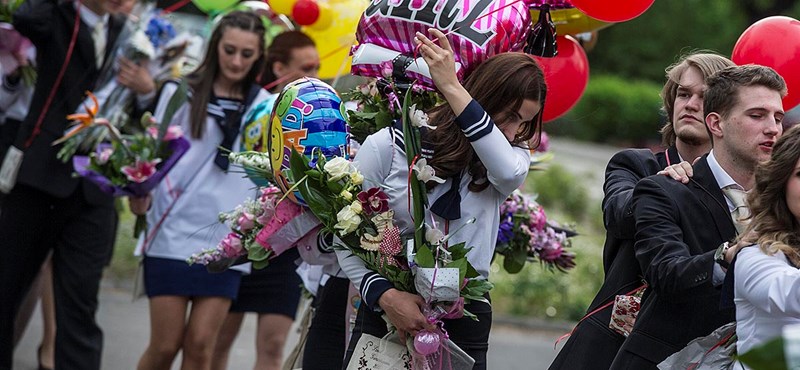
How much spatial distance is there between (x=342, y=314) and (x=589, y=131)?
2063 centimetres

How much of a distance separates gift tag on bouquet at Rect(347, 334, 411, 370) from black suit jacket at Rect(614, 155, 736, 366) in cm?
69

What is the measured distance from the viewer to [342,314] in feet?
15.5

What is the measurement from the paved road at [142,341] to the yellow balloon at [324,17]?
291 cm

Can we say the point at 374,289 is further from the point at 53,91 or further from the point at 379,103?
the point at 53,91

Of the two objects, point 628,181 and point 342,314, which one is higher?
point 628,181

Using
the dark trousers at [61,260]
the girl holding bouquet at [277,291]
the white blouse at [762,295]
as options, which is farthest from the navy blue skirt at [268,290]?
the white blouse at [762,295]

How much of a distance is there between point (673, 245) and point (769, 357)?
160 centimetres

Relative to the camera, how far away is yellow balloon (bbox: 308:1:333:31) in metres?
6.07

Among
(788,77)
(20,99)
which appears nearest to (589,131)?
(20,99)

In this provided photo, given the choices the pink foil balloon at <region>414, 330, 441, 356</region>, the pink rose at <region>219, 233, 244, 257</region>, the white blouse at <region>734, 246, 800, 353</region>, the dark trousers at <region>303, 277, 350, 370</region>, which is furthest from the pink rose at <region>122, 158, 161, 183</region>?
the white blouse at <region>734, 246, 800, 353</region>

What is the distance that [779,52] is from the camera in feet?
14.7

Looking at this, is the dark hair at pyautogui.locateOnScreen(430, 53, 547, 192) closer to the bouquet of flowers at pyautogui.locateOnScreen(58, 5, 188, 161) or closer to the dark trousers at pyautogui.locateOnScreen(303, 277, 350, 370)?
the dark trousers at pyautogui.locateOnScreen(303, 277, 350, 370)

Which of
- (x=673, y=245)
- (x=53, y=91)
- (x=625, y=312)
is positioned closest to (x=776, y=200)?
(x=673, y=245)

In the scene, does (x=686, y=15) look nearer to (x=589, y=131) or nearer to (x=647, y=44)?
(x=647, y=44)
